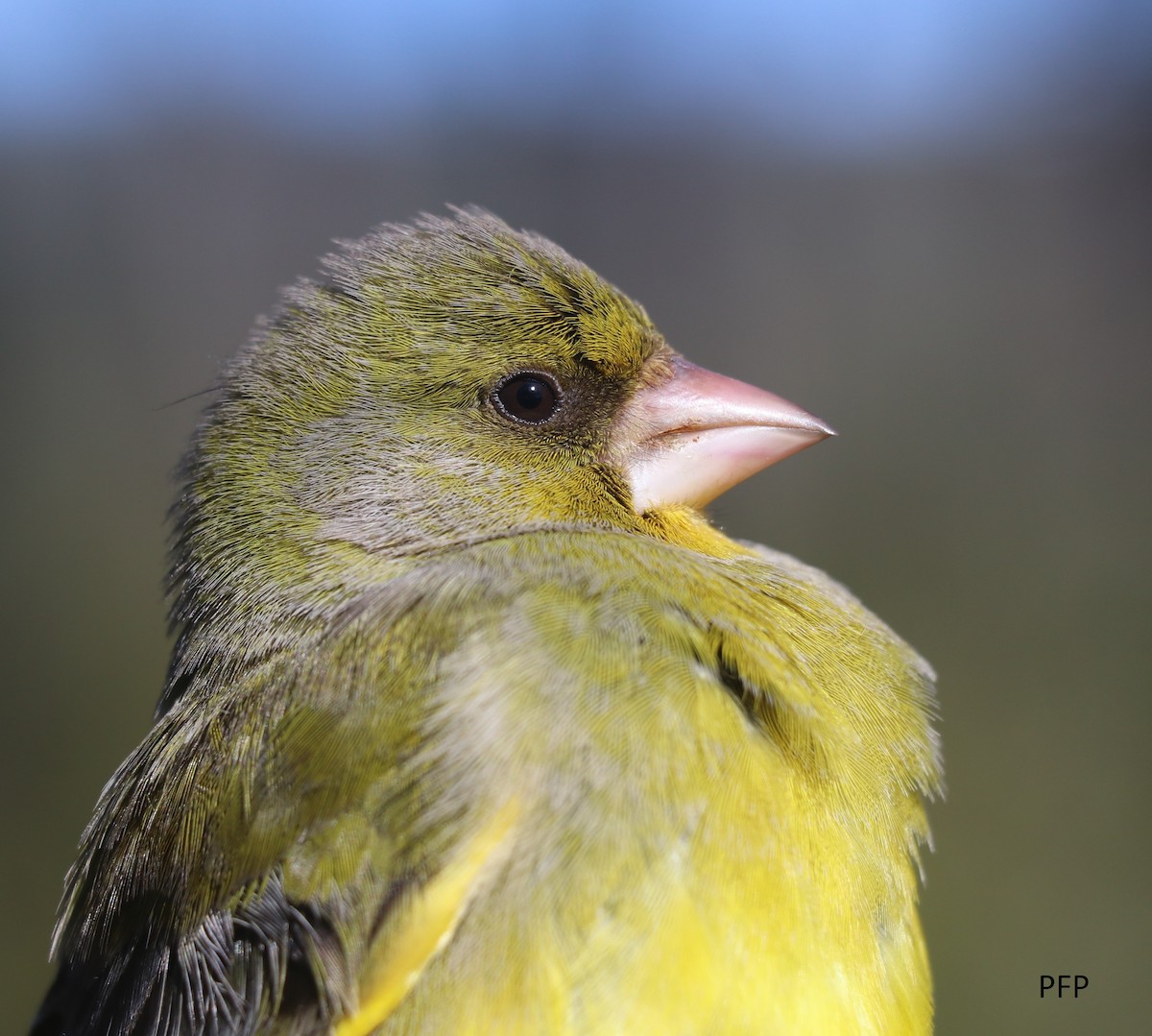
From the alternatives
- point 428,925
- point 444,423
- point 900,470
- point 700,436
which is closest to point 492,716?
point 428,925

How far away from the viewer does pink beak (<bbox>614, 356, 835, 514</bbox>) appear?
5.24 ft

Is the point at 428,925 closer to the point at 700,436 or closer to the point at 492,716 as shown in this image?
the point at 492,716

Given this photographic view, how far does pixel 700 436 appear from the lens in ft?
5.42

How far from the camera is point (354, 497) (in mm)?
1456

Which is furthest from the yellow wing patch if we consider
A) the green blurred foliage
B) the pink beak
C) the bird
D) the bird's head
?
the green blurred foliage

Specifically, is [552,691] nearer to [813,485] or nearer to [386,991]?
[386,991]

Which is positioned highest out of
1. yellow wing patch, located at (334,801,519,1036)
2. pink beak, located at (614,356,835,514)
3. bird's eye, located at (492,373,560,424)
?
bird's eye, located at (492,373,560,424)

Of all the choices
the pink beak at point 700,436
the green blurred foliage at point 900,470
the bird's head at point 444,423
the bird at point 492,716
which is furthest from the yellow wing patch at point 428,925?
the green blurred foliage at point 900,470

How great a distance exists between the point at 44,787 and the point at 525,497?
4.15 m

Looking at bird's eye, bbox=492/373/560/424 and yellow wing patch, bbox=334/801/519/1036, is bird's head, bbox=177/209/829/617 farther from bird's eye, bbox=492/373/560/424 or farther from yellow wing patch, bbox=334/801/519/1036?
yellow wing patch, bbox=334/801/519/1036

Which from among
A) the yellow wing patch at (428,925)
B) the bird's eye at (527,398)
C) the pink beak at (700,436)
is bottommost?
the yellow wing patch at (428,925)

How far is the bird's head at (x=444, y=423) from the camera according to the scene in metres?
1.46

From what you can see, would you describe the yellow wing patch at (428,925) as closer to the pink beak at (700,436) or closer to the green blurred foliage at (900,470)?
the pink beak at (700,436)

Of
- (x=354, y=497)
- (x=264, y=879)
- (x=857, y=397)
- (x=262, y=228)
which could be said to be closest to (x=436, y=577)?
(x=354, y=497)
